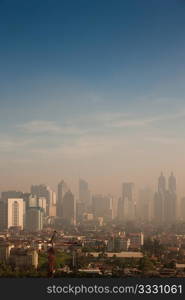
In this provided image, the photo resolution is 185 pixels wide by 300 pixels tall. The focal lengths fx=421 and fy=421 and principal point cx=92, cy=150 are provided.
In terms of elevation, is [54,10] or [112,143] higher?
[54,10]

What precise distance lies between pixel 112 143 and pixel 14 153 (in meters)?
0.79

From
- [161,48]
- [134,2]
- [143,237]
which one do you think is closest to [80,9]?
[134,2]

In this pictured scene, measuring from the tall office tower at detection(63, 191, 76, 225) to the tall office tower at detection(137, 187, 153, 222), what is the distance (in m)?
0.56

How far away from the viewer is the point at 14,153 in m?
3.39

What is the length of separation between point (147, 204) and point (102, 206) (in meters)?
0.39

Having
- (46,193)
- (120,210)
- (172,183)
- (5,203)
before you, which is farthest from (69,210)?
(172,183)

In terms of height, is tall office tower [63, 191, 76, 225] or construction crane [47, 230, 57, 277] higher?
tall office tower [63, 191, 76, 225]

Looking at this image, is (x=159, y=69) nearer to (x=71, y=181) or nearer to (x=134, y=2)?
(x=134, y=2)

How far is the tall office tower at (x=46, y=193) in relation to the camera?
354 centimetres

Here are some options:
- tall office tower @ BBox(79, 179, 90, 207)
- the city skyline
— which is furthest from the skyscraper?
tall office tower @ BBox(79, 179, 90, 207)

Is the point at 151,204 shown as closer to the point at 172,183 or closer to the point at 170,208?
the point at 170,208

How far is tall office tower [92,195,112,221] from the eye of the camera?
3.59m

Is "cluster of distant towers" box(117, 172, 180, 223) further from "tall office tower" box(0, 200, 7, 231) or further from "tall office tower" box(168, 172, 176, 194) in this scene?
"tall office tower" box(0, 200, 7, 231)

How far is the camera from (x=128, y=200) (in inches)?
144
